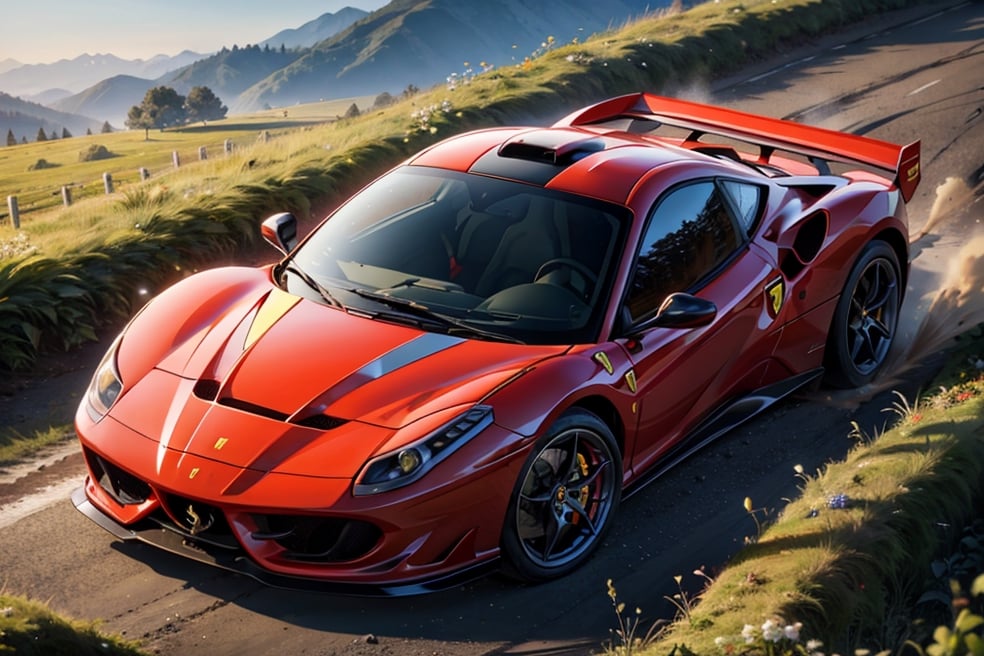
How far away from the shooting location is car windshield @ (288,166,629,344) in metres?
5.23

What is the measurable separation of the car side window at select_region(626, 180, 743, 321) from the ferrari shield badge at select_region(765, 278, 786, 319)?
0.29m

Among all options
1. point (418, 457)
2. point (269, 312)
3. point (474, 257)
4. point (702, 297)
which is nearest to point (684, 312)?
point (702, 297)

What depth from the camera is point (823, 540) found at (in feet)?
15.1

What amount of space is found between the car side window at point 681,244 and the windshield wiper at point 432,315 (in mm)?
692

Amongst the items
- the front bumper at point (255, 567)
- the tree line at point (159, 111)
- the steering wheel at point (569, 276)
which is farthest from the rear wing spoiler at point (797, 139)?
the tree line at point (159, 111)

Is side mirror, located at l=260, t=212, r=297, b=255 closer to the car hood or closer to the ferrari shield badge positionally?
the car hood

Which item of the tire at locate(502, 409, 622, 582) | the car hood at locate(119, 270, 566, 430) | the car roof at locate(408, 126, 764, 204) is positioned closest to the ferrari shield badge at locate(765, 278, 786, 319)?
the car roof at locate(408, 126, 764, 204)

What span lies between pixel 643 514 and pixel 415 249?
66.7 inches

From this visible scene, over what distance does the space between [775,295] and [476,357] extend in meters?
2.06

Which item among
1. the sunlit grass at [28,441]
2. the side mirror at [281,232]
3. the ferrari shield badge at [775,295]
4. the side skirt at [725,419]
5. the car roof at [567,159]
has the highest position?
the car roof at [567,159]

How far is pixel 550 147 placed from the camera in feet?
19.5

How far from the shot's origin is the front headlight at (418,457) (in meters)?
4.30

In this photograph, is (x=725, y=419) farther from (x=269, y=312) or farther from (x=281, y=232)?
(x=281, y=232)

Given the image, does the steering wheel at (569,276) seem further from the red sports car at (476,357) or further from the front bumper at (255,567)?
the front bumper at (255,567)
